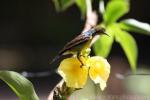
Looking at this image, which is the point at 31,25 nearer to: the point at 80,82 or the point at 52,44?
the point at 52,44

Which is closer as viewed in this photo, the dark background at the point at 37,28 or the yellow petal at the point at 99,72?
the yellow petal at the point at 99,72

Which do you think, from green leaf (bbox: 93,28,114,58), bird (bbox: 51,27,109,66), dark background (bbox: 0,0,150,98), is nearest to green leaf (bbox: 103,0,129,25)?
green leaf (bbox: 93,28,114,58)

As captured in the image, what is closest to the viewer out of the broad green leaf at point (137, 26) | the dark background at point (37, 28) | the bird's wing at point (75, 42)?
the bird's wing at point (75, 42)

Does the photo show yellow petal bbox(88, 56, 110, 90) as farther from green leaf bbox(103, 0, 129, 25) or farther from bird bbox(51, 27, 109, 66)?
green leaf bbox(103, 0, 129, 25)

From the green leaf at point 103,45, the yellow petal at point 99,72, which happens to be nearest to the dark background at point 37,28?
the green leaf at point 103,45

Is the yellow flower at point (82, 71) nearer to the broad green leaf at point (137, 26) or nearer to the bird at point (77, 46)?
the bird at point (77, 46)

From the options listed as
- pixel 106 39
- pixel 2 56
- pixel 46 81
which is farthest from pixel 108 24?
pixel 2 56
